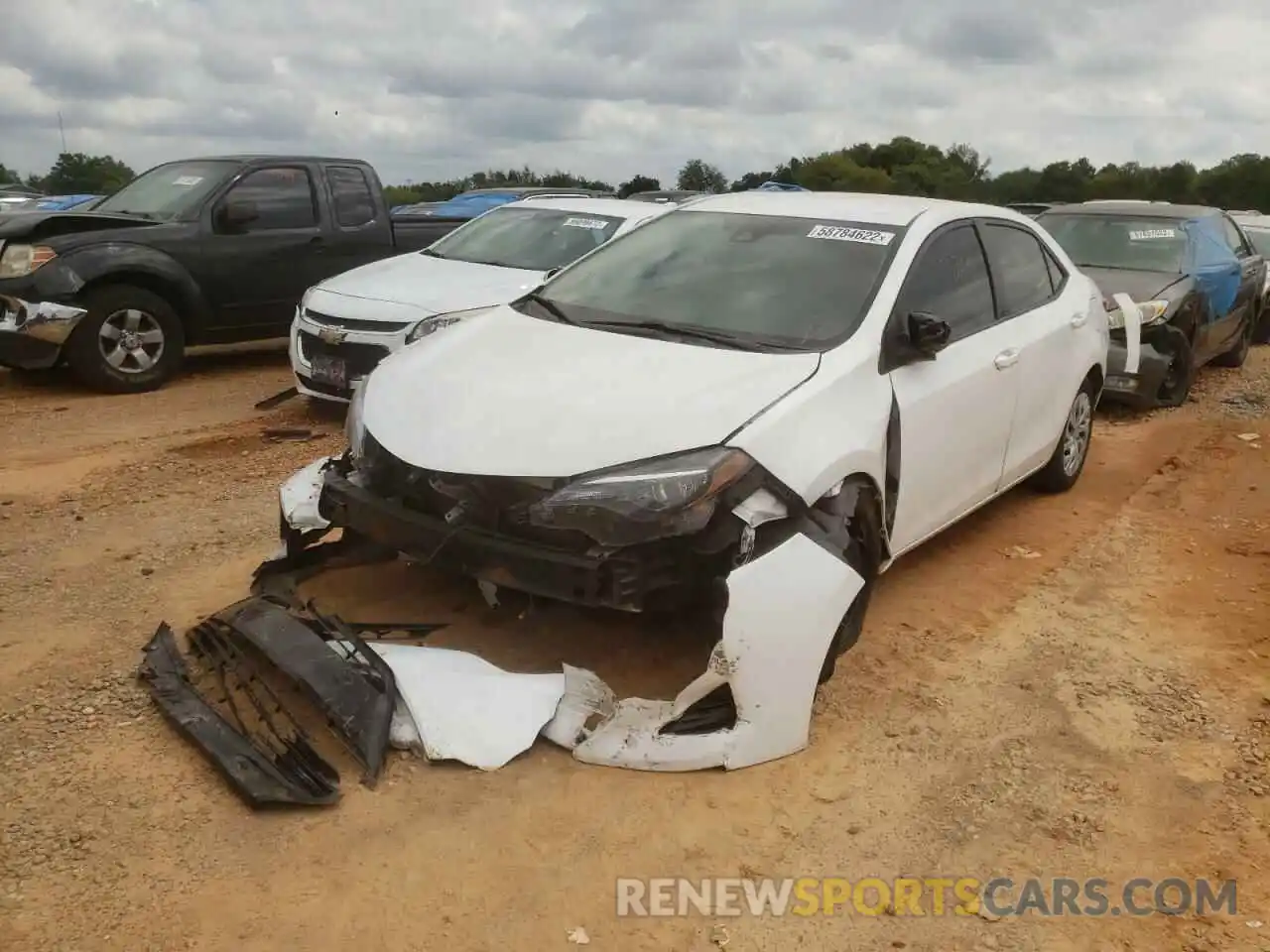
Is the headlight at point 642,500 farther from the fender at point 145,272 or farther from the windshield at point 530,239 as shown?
the fender at point 145,272


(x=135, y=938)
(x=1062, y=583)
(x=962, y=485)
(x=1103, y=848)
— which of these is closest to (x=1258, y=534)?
(x=1062, y=583)

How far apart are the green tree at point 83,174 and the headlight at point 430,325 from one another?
2936 cm

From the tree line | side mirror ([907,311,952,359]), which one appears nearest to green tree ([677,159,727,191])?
the tree line

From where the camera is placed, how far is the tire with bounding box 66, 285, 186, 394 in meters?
8.20

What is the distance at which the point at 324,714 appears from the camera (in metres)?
3.37

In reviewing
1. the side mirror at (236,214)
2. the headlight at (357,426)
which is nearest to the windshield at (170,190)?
the side mirror at (236,214)

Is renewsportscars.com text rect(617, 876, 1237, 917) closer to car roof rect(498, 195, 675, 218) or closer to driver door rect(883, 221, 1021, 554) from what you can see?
driver door rect(883, 221, 1021, 554)

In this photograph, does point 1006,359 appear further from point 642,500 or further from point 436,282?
point 436,282

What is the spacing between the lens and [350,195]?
9.77 meters

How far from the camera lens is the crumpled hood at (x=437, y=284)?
732 cm

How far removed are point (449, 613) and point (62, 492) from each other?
117 inches

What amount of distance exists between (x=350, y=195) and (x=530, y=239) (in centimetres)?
220

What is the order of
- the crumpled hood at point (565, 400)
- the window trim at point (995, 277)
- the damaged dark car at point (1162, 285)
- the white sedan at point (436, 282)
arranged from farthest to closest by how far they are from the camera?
the damaged dark car at point (1162, 285), the white sedan at point (436, 282), the window trim at point (995, 277), the crumpled hood at point (565, 400)

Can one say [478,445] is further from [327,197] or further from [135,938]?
[327,197]
